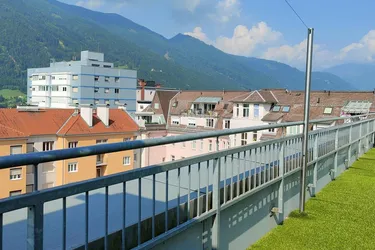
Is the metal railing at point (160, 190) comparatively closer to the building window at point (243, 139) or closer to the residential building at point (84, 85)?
the building window at point (243, 139)

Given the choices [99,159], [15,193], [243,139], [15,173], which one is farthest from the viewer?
[243,139]

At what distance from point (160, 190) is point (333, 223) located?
3.08 meters

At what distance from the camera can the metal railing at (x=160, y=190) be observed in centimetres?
153

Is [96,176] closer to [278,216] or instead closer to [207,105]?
[278,216]

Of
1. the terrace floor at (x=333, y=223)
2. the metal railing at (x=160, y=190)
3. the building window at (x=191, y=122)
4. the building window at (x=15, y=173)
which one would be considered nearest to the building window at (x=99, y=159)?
the metal railing at (x=160, y=190)

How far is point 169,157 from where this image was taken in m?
2.61

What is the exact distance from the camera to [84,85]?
203 ft

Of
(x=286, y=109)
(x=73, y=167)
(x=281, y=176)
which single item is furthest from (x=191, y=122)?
(x=73, y=167)

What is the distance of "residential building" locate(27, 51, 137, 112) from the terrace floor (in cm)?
5688

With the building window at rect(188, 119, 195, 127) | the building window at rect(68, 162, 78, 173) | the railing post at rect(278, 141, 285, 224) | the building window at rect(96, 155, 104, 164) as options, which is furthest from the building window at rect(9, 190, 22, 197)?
the building window at rect(188, 119, 195, 127)

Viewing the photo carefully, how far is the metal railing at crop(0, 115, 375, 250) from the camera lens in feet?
5.03

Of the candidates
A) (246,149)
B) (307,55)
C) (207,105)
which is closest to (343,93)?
(207,105)

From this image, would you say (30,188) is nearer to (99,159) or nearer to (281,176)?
(99,159)

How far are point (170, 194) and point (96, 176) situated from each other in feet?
3.36
